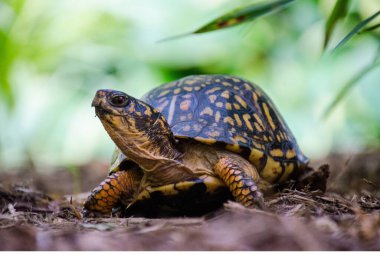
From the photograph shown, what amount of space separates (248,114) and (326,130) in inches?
165

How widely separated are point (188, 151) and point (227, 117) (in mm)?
280

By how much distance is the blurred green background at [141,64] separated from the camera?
6367 millimetres

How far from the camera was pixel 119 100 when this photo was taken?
229cm

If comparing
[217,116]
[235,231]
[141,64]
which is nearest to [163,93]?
[217,116]

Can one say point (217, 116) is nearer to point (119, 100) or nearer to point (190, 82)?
point (190, 82)

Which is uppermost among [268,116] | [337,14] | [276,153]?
[337,14]

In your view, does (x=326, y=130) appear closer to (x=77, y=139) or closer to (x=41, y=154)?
(x=77, y=139)

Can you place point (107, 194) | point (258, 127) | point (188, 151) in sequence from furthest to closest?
1. point (258, 127)
2. point (188, 151)
3. point (107, 194)

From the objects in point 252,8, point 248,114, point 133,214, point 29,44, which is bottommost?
point 133,214

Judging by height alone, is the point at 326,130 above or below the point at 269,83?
below

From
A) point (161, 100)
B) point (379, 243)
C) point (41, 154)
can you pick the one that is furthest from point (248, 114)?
point (41, 154)

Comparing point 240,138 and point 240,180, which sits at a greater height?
point 240,138

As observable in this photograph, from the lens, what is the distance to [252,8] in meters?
2.31

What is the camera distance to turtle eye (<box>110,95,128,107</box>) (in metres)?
2.28
